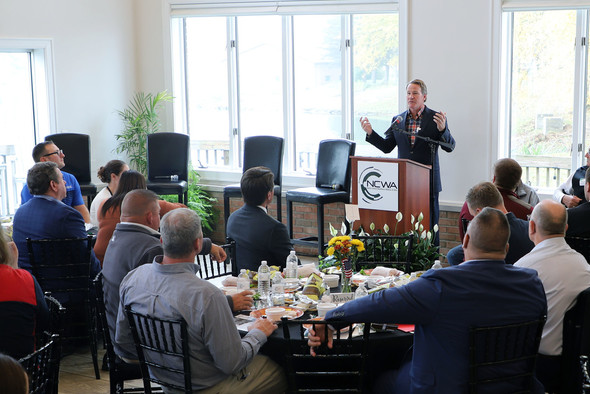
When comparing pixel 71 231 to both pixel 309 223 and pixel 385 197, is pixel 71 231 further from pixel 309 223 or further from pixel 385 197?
pixel 309 223

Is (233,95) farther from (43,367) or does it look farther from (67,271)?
(43,367)

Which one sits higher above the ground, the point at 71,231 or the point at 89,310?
the point at 71,231

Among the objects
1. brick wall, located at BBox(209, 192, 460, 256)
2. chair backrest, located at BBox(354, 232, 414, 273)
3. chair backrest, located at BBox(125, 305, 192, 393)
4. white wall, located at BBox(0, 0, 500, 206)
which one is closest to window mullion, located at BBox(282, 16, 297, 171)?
brick wall, located at BBox(209, 192, 460, 256)

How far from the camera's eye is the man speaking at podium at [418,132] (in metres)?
6.90

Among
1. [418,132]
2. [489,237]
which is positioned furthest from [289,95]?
[489,237]

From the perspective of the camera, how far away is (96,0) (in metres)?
8.85

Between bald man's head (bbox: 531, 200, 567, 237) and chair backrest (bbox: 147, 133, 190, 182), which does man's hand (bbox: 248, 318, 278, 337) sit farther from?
chair backrest (bbox: 147, 133, 190, 182)

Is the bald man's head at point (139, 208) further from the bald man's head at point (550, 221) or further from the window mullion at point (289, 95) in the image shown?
the window mullion at point (289, 95)

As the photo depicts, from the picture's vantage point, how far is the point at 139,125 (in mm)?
8977

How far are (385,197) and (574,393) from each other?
10.2 feet

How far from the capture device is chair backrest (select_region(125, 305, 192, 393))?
10.4 ft

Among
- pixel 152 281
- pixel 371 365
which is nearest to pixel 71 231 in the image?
pixel 152 281

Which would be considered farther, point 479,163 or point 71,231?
point 479,163

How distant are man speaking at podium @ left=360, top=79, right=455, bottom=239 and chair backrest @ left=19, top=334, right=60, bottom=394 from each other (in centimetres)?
438
